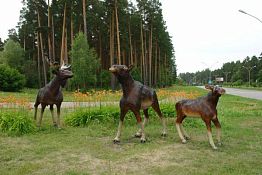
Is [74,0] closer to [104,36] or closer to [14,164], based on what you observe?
[104,36]

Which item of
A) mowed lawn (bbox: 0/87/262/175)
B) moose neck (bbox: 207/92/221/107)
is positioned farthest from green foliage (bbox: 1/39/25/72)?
moose neck (bbox: 207/92/221/107)

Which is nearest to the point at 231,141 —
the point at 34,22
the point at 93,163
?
the point at 93,163

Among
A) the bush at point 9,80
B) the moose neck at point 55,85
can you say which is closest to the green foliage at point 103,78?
the bush at point 9,80

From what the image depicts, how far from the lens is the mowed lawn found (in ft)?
20.3

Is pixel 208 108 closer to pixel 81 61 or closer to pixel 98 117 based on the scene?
pixel 98 117

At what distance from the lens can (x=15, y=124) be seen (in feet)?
31.4

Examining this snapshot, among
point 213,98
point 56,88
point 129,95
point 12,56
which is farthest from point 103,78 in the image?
point 213,98

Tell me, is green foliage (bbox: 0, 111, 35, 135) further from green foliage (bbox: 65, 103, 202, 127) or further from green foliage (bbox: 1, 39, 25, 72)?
green foliage (bbox: 1, 39, 25, 72)

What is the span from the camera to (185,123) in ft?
37.3

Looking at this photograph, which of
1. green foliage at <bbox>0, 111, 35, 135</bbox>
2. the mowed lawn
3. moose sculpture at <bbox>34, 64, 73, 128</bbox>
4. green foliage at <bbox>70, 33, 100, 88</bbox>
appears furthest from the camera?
green foliage at <bbox>70, 33, 100, 88</bbox>

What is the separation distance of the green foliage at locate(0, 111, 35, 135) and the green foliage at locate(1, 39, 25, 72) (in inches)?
1500

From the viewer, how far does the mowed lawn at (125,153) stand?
6176 mm

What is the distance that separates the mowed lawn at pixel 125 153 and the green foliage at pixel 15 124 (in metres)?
0.32

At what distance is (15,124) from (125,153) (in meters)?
4.01
